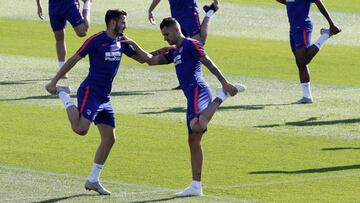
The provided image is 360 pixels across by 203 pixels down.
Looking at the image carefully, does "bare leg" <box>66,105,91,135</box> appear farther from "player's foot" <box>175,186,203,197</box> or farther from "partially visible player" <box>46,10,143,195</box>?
"player's foot" <box>175,186,203,197</box>

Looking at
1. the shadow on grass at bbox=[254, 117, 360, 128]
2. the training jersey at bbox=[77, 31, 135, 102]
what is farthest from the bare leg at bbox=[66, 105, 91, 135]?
the shadow on grass at bbox=[254, 117, 360, 128]

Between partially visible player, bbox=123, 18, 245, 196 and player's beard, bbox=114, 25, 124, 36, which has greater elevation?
player's beard, bbox=114, 25, 124, 36

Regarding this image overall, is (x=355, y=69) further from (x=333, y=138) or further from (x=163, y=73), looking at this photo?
(x=333, y=138)

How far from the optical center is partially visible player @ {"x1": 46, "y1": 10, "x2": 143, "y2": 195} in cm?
1614

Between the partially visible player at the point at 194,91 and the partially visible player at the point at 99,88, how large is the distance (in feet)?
2.19

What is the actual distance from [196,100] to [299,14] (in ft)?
30.3

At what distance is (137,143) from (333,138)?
325 cm

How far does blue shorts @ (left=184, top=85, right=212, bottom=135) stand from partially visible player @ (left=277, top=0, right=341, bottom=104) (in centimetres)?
855

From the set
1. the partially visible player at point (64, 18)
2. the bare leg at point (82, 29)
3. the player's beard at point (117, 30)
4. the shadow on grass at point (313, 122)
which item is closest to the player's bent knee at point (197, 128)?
the player's beard at point (117, 30)

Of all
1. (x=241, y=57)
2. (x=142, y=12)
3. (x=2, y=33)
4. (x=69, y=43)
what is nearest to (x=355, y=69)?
(x=241, y=57)

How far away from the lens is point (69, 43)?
33969mm

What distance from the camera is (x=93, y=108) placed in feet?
53.0

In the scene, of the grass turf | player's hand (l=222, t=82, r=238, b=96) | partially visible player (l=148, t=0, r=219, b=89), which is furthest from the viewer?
partially visible player (l=148, t=0, r=219, b=89)

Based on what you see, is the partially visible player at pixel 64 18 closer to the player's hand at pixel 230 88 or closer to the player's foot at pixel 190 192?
the player's foot at pixel 190 192
